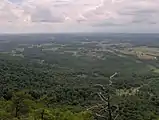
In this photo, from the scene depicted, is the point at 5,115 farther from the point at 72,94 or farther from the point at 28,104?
the point at 72,94

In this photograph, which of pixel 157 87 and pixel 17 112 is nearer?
pixel 17 112

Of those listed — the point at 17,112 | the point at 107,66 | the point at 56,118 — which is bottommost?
the point at 107,66

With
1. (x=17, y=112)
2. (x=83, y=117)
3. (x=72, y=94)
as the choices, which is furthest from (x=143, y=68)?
(x=83, y=117)

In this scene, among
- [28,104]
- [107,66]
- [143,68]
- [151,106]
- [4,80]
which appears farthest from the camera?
[107,66]

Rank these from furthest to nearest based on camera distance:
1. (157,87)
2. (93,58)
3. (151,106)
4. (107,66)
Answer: (93,58) → (107,66) → (157,87) → (151,106)

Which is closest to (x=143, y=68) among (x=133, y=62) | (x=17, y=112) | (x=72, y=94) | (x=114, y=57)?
(x=133, y=62)

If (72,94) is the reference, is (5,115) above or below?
above

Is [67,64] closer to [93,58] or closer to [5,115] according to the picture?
[93,58]

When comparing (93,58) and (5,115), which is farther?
(93,58)

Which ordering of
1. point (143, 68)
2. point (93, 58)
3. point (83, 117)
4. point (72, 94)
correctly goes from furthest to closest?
point (93, 58) < point (143, 68) < point (72, 94) < point (83, 117)
